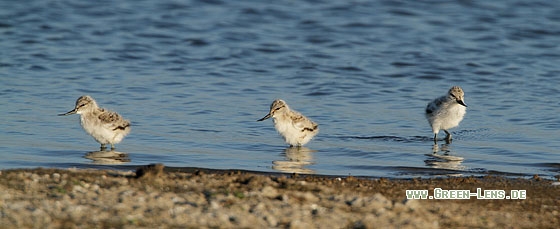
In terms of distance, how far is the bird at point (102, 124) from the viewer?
12.7 metres

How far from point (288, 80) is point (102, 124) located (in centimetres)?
613

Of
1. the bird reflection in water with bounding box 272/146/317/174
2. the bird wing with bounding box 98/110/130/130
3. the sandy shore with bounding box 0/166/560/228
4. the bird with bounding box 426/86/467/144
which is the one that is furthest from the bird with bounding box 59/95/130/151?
the bird with bounding box 426/86/467/144

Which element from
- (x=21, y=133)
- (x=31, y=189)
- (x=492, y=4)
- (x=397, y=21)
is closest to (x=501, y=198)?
(x=31, y=189)

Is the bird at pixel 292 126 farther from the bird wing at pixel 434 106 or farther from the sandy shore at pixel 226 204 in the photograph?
the sandy shore at pixel 226 204

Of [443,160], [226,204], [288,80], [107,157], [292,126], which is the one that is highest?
[288,80]

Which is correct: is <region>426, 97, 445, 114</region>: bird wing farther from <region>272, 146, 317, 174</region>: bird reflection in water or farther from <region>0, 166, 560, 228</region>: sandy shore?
<region>0, 166, 560, 228</region>: sandy shore

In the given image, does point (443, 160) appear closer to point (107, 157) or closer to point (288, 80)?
point (107, 157)

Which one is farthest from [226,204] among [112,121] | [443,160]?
[112,121]

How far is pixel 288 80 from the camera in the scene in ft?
59.8

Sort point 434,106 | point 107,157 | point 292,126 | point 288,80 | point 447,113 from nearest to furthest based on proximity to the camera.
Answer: point 107,157
point 292,126
point 447,113
point 434,106
point 288,80

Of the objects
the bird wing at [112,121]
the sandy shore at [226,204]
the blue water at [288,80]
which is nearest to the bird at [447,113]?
the blue water at [288,80]

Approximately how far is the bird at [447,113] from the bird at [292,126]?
74.1 inches

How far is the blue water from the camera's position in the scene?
40.9ft

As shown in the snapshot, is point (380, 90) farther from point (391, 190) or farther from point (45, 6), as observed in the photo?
point (45, 6)
